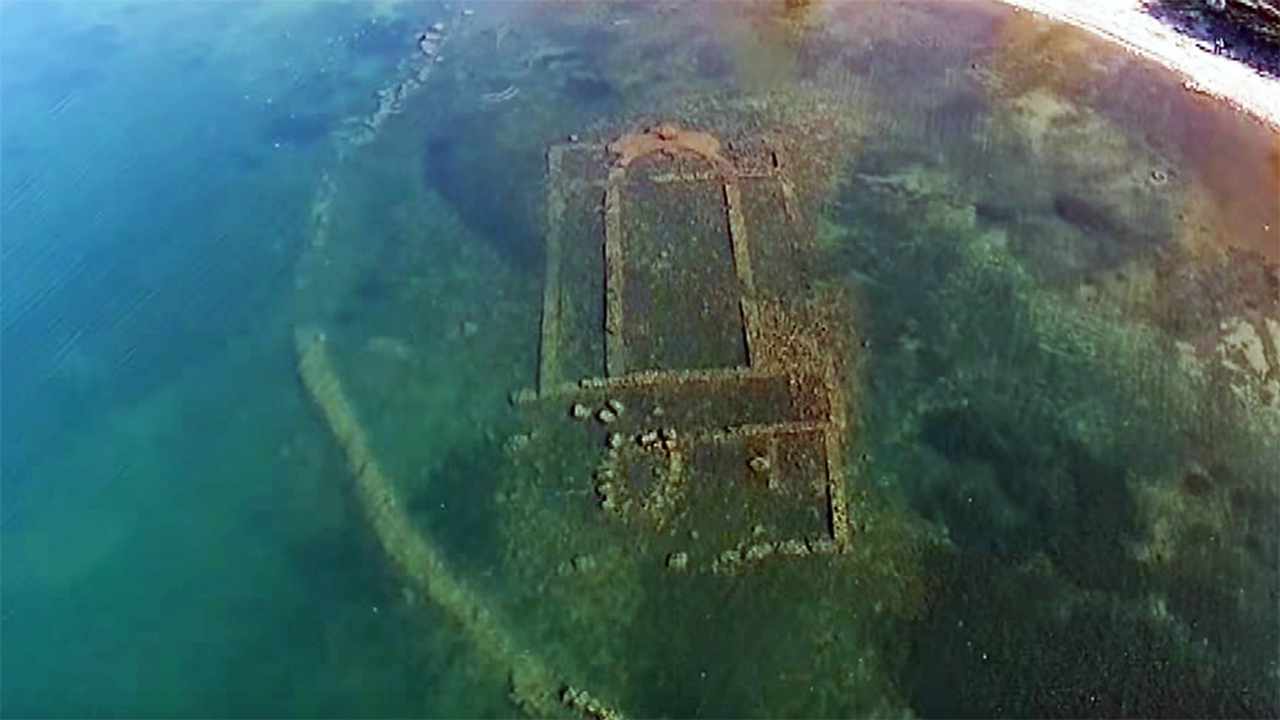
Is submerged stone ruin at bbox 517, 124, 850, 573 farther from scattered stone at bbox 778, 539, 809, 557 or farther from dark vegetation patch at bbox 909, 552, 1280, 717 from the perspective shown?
dark vegetation patch at bbox 909, 552, 1280, 717

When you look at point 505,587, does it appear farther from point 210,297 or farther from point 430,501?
point 210,297

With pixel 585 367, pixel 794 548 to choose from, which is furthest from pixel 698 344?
pixel 794 548

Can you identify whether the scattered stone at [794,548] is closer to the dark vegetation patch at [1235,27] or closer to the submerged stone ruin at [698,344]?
the submerged stone ruin at [698,344]

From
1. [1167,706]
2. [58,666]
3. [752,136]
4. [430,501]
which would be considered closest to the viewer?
[1167,706]

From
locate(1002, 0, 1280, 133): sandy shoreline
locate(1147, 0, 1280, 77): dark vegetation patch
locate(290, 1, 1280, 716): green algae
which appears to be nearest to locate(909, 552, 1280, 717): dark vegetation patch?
locate(290, 1, 1280, 716): green algae

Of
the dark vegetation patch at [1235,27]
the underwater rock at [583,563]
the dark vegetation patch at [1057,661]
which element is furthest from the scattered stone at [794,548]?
the dark vegetation patch at [1235,27]

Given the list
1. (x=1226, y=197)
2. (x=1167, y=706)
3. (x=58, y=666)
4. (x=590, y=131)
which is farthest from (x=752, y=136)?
(x=58, y=666)

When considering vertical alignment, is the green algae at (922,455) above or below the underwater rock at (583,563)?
above

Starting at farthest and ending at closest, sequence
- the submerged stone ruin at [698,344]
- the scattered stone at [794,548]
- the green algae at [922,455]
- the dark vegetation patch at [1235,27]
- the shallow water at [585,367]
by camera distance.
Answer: the dark vegetation patch at [1235,27]
the submerged stone ruin at [698,344]
the scattered stone at [794,548]
the shallow water at [585,367]
the green algae at [922,455]
